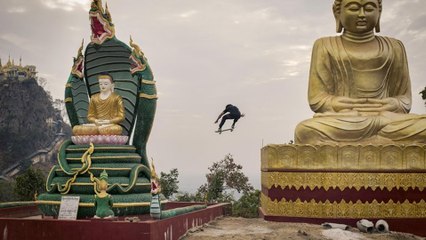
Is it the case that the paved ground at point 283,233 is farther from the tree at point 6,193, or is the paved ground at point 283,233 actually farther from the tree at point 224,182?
the tree at point 6,193

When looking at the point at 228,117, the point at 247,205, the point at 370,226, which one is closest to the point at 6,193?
the point at 247,205

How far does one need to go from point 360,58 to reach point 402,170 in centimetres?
314

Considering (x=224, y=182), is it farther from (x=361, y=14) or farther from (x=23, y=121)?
(x=23, y=121)

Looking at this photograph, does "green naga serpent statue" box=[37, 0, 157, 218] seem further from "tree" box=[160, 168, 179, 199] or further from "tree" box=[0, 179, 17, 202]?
"tree" box=[0, 179, 17, 202]

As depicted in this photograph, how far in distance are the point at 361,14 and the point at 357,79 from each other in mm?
1601

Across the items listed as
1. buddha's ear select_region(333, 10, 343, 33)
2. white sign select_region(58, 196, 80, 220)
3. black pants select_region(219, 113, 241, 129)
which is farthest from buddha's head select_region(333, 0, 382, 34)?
white sign select_region(58, 196, 80, 220)

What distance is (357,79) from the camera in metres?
12.9

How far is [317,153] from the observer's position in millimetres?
11297

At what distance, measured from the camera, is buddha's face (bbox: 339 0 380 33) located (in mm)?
13028

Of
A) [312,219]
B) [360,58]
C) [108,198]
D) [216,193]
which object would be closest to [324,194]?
[312,219]

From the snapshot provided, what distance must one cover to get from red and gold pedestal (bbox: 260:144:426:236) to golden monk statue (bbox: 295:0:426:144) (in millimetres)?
701

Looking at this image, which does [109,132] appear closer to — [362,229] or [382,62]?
[362,229]

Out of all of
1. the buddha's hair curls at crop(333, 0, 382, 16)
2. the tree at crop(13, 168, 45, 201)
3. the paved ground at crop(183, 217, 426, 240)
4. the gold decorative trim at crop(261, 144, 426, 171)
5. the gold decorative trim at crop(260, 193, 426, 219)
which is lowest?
the paved ground at crop(183, 217, 426, 240)

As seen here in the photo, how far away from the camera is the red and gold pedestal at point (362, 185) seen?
11.0m
